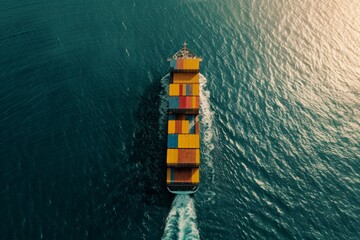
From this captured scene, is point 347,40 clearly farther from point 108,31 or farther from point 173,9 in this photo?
point 108,31

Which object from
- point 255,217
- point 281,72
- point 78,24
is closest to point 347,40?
point 281,72

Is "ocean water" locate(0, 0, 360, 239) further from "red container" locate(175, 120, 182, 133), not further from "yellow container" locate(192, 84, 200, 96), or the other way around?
"yellow container" locate(192, 84, 200, 96)

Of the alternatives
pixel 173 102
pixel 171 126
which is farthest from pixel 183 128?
pixel 173 102

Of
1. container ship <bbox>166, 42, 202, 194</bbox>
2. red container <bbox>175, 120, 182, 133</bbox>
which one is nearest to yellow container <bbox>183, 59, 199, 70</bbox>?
container ship <bbox>166, 42, 202, 194</bbox>

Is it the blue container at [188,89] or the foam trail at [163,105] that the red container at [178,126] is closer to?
the foam trail at [163,105]

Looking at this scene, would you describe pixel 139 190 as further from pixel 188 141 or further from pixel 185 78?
pixel 185 78

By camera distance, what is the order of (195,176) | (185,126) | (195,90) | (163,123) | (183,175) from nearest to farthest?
(195,176), (183,175), (185,126), (195,90), (163,123)

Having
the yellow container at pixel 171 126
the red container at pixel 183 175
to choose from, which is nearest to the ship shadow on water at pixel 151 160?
the red container at pixel 183 175

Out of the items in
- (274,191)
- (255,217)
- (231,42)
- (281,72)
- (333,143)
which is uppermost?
(231,42)
